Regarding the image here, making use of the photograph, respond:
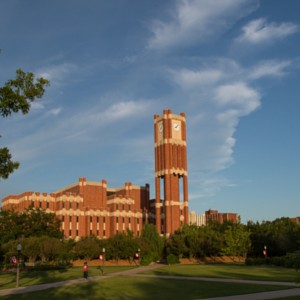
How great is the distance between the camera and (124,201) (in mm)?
105562

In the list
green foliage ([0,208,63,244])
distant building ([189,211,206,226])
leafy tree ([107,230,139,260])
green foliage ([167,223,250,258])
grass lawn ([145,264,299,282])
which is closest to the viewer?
grass lawn ([145,264,299,282])

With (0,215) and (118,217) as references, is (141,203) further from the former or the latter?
(0,215)

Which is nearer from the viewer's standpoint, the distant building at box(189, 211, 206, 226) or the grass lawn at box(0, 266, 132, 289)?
the grass lawn at box(0, 266, 132, 289)

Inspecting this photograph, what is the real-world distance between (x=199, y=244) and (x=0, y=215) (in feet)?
113

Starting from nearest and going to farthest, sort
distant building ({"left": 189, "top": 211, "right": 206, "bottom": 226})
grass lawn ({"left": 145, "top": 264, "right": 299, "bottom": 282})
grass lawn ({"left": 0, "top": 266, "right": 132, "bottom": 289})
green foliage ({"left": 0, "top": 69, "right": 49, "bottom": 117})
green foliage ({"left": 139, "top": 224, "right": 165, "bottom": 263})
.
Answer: green foliage ({"left": 0, "top": 69, "right": 49, "bottom": 117})
grass lawn ({"left": 145, "top": 264, "right": 299, "bottom": 282})
grass lawn ({"left": 0, "top": 266, "right": 132, "bottom": 289})
green foliage ({"left": 139, "top": 224, "right": 165, "bottom": 263})
distant building ({"left": 189, "top": 211, "right": 206, "bottom": 226})

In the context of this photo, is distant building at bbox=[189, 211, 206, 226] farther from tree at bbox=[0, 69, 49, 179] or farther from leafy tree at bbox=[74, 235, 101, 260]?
tree at bbox=[0, 69, 49, 179]

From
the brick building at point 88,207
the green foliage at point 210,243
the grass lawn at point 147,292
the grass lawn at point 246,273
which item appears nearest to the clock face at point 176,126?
the brick building at point 88,207

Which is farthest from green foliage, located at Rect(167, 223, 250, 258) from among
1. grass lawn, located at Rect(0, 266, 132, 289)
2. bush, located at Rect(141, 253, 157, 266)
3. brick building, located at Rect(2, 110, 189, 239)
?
grass lawn, located at Rect(0, 266, 132, 289)

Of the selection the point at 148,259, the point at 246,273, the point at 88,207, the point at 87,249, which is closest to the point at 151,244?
the point at 148,259

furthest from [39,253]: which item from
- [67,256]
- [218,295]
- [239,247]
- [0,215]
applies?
[218,295]

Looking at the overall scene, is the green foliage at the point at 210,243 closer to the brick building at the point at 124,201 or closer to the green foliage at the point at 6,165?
the brick building at the point at 124,201

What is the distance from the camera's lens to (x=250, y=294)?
2272 centimetres

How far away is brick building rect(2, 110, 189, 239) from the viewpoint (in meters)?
97.7

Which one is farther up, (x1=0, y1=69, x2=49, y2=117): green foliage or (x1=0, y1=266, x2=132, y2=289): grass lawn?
(x1=0, y1=69, x2=49, y2=117): green foliage
